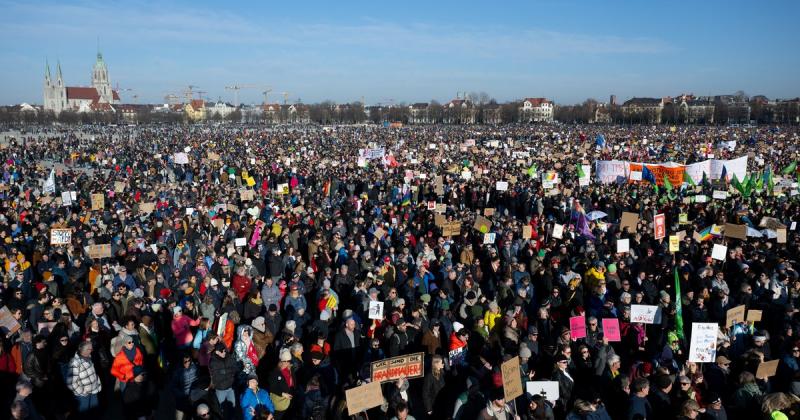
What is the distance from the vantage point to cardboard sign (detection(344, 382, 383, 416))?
4.66 metres

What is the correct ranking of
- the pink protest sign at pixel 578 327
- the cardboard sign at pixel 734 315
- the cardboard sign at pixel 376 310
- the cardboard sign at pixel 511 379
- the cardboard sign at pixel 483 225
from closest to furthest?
1. the cardboard sign at pixel 511 379
2. the pink protest sign at pixel 578 327
3. the cardboard sign at pixel 734 315
4. the cardboard sign at pixel 376 310
5. the cardboard sign at pixel 483 225

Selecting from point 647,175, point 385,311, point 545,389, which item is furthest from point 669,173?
point 545,389

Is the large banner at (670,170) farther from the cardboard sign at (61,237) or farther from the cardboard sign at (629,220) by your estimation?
the cardboard sign at (61,237)

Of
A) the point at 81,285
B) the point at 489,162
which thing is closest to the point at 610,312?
the point at 81,285

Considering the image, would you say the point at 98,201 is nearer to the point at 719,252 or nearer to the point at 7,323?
the point at 7,323

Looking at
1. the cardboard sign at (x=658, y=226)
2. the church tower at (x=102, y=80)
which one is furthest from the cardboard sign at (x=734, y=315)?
the church tower at (x=102, y=80)

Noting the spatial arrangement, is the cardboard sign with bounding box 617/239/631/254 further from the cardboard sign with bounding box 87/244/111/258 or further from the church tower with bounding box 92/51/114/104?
the church tower with bounding box 92/51/114/104

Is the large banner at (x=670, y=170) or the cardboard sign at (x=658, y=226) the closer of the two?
the cardboard sign at (x=658, y=226)

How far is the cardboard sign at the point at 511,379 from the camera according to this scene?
4.92 m

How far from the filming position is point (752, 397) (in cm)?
506

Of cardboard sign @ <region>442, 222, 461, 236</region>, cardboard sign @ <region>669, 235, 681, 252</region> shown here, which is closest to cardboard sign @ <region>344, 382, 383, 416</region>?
cardboard sign @ <region>669, 235, 681, 252</region>

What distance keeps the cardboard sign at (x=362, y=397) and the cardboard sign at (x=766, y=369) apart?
3371 mm

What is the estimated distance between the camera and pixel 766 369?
216 inches

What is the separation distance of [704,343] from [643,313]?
1.25 metres
